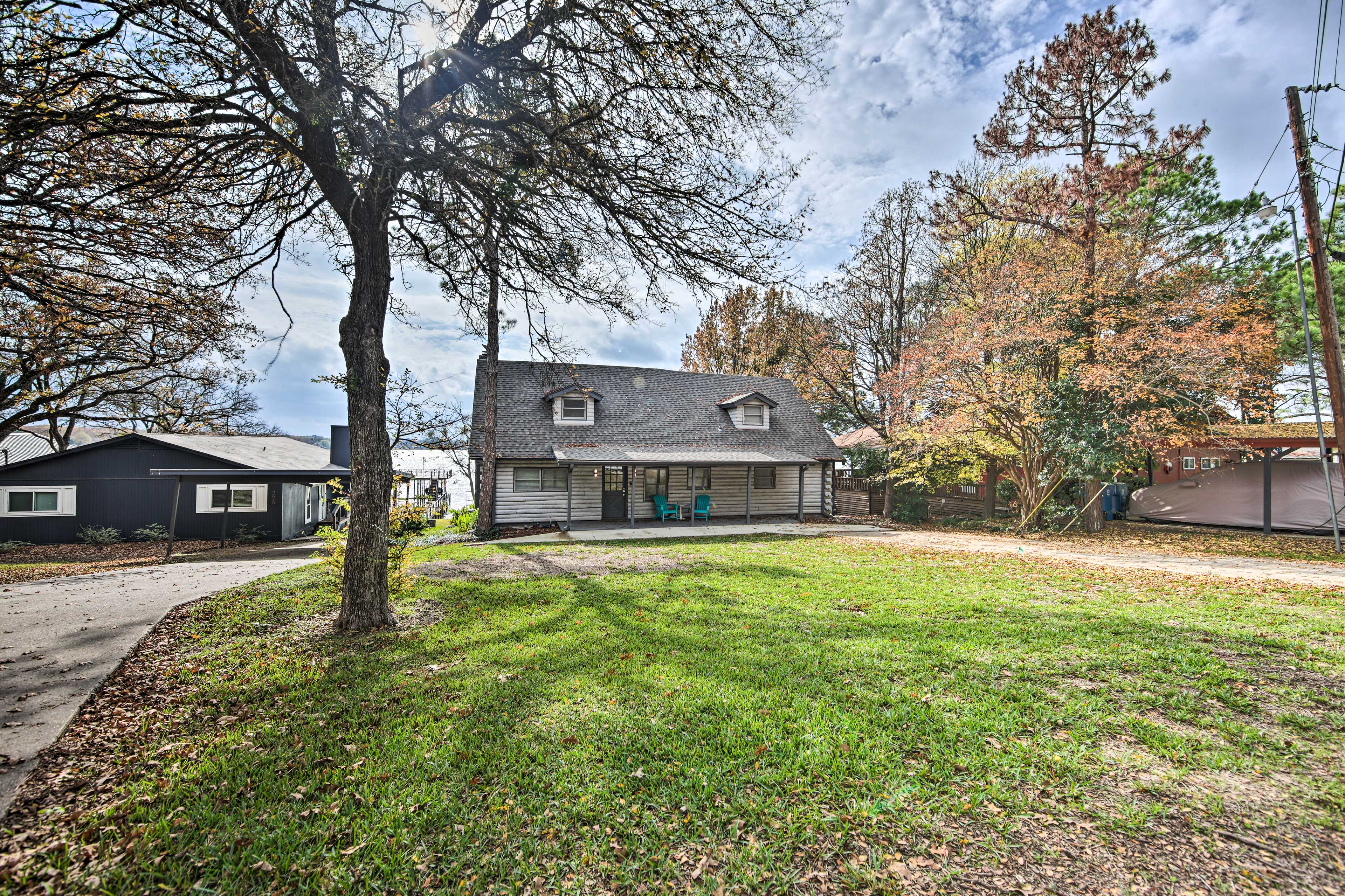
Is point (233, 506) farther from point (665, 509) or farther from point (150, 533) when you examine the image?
point (665, 509)

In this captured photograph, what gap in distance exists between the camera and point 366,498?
559 cm

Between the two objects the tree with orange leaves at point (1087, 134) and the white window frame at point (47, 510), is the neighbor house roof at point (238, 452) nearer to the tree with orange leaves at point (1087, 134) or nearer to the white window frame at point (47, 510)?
the white window frame at point (47, 510)

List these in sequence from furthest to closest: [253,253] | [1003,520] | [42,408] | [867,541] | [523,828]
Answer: [1003,520]
[867,541]
[42,408]
[253,253]
[523,828]

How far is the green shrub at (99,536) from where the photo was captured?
51.2ft

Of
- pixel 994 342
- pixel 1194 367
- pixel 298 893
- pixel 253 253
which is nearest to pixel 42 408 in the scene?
pixel 253 253

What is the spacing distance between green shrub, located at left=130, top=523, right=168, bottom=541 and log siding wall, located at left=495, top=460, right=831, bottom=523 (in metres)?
11.1

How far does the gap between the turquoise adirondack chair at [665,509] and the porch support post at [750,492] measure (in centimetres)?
238

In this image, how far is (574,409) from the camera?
17891 millimetres

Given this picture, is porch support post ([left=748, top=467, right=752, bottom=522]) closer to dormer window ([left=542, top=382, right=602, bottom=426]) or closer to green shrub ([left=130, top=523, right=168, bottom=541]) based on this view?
dormer window ([left=542, top=382, right=602, bottom=426])

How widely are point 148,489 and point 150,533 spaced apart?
141 cm

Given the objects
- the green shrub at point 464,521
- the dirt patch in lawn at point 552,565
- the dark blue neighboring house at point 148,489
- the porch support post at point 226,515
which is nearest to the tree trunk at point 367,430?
the dirt patch in lawn at point 552,565

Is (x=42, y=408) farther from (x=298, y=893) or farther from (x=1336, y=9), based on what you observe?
(x=1336, y=9)

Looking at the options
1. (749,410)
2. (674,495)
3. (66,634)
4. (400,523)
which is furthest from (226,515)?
(749,410)

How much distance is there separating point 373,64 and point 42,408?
1359 cm
